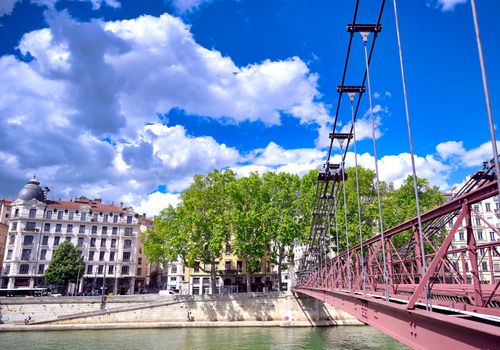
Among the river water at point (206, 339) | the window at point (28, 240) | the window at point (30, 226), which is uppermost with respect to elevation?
the window at point (30, 226)

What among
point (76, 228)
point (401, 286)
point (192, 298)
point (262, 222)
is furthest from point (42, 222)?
point (401, 286)

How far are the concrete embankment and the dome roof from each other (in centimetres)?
2122

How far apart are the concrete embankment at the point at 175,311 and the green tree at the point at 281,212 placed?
2892mm

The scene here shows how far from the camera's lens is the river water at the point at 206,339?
947 inches

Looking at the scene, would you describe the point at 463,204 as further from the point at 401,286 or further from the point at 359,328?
the point at 359,328

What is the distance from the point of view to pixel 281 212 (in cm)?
3794

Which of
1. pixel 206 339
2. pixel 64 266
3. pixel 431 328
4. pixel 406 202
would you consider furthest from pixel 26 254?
pixel 431 328

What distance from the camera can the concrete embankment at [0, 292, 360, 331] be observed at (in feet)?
110

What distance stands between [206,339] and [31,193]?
3837cm

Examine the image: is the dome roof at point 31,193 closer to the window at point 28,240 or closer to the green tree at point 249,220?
the window at point 28,240

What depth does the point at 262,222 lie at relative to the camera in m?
37.0

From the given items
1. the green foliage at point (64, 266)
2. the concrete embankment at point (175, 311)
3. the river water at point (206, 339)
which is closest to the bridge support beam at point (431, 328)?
the river water at point (206, 339)

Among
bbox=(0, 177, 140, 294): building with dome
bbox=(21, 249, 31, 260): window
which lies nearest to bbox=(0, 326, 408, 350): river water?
bbox=(0, 177, 140, 294): building with dome

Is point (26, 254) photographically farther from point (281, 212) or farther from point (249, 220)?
point (281, 212)
